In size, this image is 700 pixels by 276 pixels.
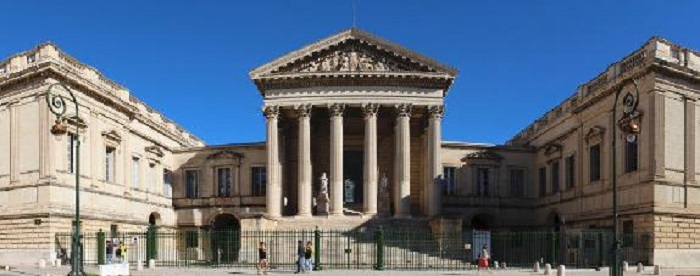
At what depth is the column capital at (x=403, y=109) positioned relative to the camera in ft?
147

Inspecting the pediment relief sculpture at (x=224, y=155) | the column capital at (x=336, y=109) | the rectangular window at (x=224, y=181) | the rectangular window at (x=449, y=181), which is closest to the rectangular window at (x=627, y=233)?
the rectangular window at (x=449, y=181)

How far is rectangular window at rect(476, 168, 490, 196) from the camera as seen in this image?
52.0 metres

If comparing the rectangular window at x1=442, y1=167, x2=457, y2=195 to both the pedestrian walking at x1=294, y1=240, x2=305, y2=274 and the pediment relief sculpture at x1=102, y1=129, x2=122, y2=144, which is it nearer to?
the pediment relief sculpture at x1=102, y1=129, x2=122, y2=144

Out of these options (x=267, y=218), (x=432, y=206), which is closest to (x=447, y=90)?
(x=432, y=206)

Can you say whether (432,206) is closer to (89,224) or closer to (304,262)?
(304,262)

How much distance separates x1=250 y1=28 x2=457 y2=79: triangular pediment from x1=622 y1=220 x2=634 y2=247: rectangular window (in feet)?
46.2

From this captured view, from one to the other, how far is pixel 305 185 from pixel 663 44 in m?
22.2

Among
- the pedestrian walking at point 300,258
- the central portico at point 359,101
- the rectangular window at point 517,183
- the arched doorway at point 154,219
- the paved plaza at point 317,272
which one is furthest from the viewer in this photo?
the rectangular window at point 517,183

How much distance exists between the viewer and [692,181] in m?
34.8

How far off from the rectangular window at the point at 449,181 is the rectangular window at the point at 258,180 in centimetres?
1318

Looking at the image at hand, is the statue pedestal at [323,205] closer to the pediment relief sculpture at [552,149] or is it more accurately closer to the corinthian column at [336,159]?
the corinthian column at [336,159]

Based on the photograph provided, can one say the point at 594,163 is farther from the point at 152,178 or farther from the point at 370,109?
the point at 152,178

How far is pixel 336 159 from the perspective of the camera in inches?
1743

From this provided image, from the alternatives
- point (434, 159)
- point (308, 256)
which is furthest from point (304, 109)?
point (308, 256)
